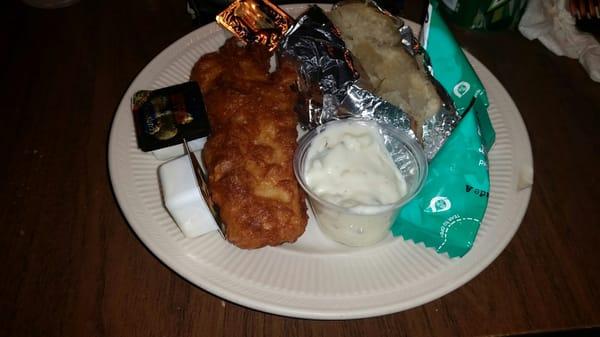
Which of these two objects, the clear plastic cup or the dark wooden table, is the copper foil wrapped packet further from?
the dark wooden table

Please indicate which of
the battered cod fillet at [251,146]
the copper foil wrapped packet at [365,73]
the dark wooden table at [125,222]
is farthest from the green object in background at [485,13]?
the battered cod fillet at [251,146]

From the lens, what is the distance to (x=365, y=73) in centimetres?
140

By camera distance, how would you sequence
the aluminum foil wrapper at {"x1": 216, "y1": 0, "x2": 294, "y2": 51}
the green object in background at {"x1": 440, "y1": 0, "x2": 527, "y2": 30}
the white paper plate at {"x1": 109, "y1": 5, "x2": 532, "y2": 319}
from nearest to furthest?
the white paper plate at {"x1": 109, "y1": 5, "x2": 532, "y2": 319}
the aluminum foil wrapper at {"x1": 216, "y1": 0, "x2": 294, "y2": 51}
the green object in background at {"x1": 440, "y1": 0, "x2": 527, "y2": 30}

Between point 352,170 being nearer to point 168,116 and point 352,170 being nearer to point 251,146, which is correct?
point 251,146

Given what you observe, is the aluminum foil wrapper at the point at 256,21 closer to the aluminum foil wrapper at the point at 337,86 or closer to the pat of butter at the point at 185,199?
the aluminum foil wrapper at the point at 337,86

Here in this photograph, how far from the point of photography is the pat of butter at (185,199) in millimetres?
1095

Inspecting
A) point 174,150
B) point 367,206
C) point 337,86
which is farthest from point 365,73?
point 174,150

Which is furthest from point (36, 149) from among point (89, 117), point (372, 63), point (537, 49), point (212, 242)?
point (537, 49)

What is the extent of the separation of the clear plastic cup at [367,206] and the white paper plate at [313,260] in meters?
0.05

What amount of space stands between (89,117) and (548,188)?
147cm

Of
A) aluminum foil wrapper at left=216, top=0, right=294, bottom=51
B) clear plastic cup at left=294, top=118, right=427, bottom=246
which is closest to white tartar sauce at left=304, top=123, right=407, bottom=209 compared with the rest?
clear plastic cup at left=294, top=118, right=427, bottom=246

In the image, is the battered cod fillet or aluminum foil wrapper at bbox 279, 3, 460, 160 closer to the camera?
the battered cod fillet

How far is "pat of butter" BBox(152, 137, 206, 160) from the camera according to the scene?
1257 millimetres

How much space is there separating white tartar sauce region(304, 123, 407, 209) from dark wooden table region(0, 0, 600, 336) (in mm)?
298
